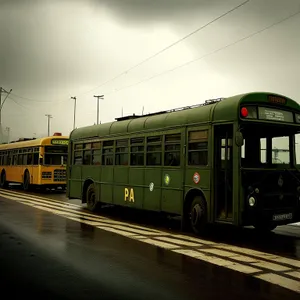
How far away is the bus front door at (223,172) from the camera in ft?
31.6

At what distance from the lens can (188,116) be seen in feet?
35.9

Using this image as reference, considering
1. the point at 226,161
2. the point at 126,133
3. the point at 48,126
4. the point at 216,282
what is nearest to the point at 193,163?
the point at 226,161

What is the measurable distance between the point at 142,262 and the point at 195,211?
335cm

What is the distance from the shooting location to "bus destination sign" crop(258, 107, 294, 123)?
973 centimetres

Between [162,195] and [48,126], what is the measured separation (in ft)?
375

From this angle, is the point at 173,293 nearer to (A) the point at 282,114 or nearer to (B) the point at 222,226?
(A) the point at 282,114

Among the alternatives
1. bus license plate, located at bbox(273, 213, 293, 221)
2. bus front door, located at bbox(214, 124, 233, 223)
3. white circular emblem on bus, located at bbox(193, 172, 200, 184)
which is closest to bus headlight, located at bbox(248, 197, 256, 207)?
bus front door, located at bbox(214, 124, 233, 223)

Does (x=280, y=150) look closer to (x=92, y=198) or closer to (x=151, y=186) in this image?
(x=151, y=186)

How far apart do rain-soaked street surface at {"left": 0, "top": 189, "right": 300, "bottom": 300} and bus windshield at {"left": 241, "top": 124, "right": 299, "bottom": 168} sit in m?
1.80

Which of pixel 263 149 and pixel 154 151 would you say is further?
pixel 154 151

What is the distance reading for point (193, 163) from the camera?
1059 cm

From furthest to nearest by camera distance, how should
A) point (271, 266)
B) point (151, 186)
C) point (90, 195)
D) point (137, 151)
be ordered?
1. point (90, 195)
2. point (137, 151)
3. point (151, 186)
4. point (271, 266)

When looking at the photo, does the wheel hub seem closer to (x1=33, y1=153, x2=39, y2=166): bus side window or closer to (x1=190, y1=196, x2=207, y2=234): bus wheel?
(x1=190, y1=196, x2=207, y2=234): bus wheel

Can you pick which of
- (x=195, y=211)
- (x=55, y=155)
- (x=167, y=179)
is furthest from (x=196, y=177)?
(x=55, y=155)
